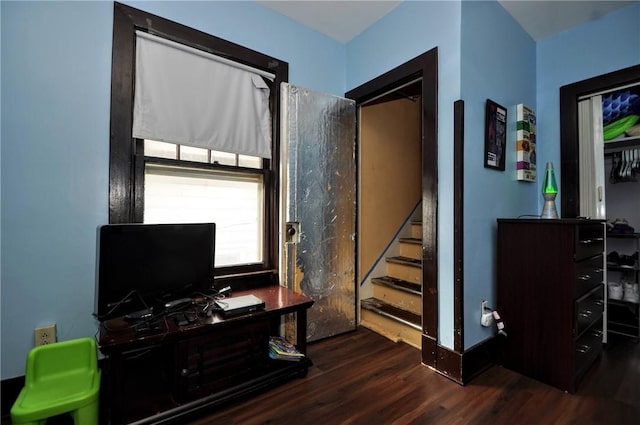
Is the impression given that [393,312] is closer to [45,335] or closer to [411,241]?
[411,241]

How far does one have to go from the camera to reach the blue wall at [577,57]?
6.84 feet

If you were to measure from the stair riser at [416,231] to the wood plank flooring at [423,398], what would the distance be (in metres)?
1.57

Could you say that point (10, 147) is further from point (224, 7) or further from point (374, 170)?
point (374, 170)

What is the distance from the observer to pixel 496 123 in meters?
2.07

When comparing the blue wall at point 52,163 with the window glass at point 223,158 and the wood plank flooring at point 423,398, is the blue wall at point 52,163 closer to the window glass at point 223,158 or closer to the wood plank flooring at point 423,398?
the window glass at point 223,158

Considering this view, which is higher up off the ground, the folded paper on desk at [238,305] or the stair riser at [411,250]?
the stair riser at [411,250]

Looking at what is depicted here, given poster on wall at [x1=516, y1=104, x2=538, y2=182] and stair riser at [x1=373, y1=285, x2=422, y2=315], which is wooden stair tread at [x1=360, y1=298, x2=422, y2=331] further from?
poster on wall at [x1=516, y1=104, x2=538, y2=182]

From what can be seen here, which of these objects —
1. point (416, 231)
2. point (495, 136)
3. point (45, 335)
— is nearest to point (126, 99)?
point (45, 335)

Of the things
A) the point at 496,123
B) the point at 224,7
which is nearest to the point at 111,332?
the point at 224,7

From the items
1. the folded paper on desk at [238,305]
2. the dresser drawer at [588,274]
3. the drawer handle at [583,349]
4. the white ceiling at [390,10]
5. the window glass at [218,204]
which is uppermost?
the white ceiling at [390,10]

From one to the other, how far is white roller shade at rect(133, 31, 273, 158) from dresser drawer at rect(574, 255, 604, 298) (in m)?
2.24

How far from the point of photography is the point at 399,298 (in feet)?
8.94

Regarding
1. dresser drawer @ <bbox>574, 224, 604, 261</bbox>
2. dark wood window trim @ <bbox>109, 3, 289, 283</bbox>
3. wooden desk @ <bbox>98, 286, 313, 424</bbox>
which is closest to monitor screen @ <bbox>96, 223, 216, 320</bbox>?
wooden desk @ <bbox>98, 286, 313, 424</bbox>

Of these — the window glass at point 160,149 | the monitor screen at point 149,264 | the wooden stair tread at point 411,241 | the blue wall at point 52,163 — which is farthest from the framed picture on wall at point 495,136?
the blue wall at point 52,163
